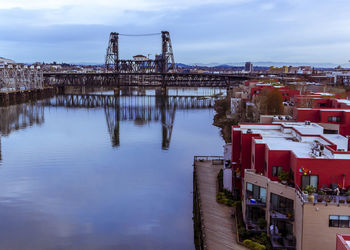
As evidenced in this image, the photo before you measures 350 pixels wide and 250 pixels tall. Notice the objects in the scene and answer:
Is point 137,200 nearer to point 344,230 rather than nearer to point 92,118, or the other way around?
point 344,230

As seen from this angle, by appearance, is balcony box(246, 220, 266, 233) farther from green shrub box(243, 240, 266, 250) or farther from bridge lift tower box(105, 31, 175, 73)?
bridge lift tower box(105, 31, 175, 73)

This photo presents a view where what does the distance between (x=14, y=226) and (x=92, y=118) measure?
16.6 metres

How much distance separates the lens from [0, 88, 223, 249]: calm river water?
23.4 ft

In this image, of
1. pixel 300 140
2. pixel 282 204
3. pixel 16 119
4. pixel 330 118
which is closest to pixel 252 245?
pixel 282 204

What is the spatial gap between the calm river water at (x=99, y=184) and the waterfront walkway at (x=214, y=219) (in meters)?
0.52

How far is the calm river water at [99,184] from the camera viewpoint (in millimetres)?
7133

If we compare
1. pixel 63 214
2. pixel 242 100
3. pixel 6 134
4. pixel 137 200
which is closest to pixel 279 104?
pixel 242 100

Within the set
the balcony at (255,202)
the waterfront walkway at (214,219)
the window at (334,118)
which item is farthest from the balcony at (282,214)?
the window at (334,118)

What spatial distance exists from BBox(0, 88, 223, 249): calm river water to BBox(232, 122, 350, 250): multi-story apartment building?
166 centimetres

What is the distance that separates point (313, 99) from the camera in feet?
41.1

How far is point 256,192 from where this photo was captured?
21.1 ft

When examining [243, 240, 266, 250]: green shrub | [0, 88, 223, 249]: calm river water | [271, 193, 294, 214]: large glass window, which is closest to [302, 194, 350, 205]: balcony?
[271, 193, 294, 214]: large glass window

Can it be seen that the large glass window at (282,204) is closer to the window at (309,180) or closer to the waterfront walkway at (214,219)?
the window at (309,180)

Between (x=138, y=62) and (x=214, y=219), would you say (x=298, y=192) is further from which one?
(x=138, y=62)
